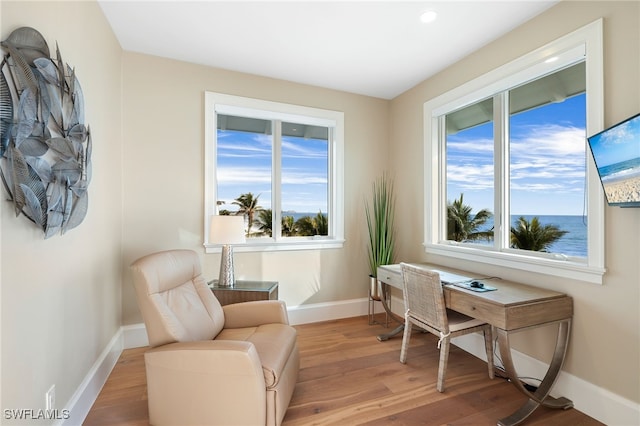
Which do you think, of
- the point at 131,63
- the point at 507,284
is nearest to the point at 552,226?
the point at 507,284

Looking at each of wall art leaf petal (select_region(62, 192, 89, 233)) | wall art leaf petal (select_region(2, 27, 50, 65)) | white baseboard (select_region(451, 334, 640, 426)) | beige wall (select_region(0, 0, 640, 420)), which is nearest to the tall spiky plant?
beige wall (select_region(0, 0, 640, 420))

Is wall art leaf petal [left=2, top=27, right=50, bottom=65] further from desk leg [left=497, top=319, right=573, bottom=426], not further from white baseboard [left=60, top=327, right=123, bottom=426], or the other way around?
desk leg [left=497, top=319, right=573, bottom=426]

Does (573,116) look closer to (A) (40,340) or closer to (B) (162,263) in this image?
(B) (162,263)

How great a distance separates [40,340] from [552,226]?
127 inches

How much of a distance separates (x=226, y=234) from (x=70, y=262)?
1127 mm

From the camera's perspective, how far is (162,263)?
2002 millimetres

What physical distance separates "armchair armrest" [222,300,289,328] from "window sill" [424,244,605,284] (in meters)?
1.76

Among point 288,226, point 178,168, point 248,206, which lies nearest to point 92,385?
point 178,168

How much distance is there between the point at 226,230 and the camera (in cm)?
272

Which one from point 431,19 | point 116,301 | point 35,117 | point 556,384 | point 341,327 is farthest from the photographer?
point 341,327

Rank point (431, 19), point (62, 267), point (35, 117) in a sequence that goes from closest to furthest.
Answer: point (35, 117) < point (62, 267) < point (431, 19)

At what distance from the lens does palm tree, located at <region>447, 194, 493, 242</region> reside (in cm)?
290

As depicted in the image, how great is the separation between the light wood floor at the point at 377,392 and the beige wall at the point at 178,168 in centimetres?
83

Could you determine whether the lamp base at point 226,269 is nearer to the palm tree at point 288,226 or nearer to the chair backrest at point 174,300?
the chair backrest at point 174,300
